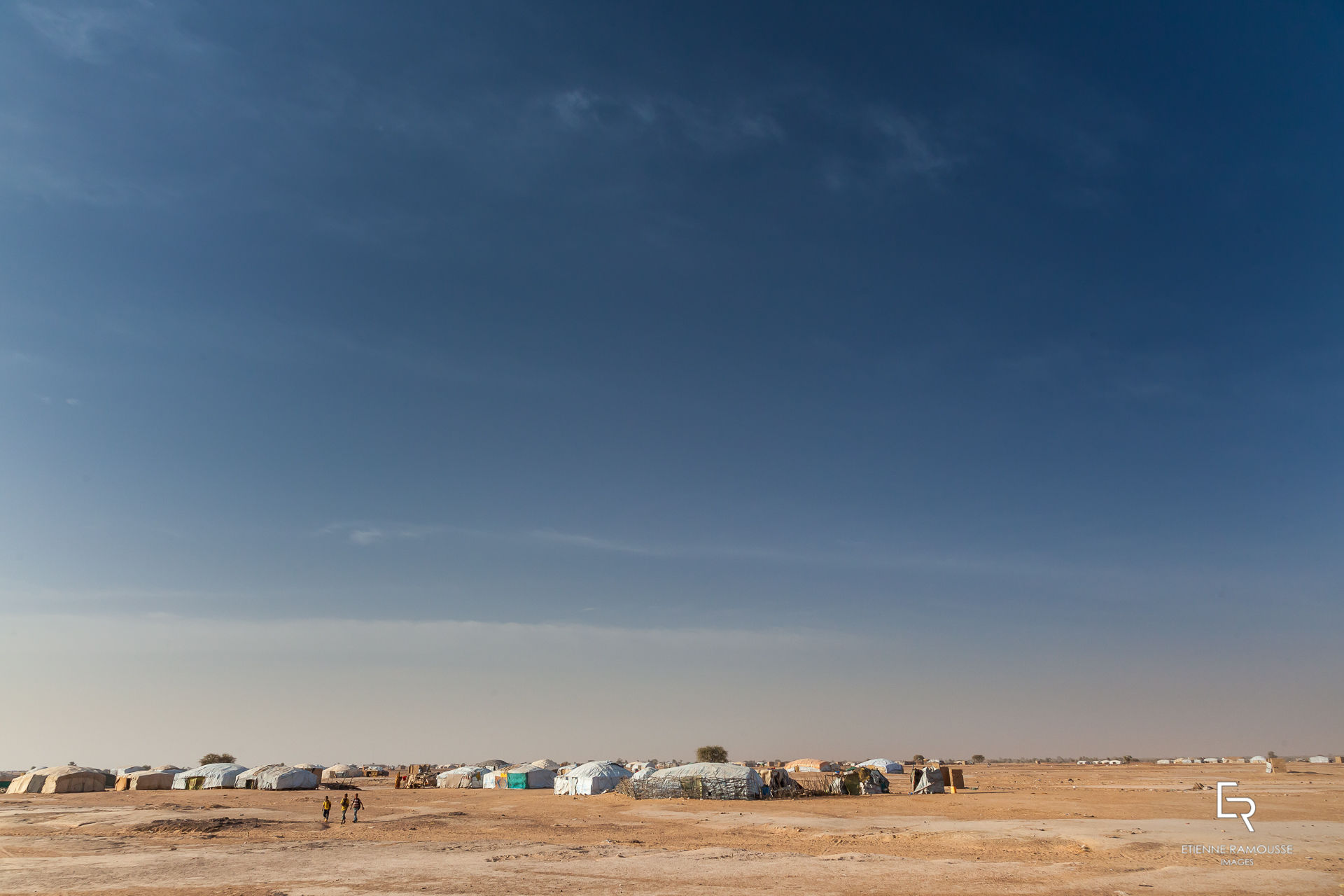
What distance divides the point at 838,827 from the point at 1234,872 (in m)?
22.5

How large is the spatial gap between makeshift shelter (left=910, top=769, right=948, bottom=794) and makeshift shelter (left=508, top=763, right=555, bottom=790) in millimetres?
45280

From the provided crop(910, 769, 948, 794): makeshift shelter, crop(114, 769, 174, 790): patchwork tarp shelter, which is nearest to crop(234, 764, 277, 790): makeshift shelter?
crop(114, 769, 174, 790): patchwork tarp shelter

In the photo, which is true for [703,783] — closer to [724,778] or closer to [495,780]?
[724,778]

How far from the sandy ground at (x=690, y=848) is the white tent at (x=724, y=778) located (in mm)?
2614

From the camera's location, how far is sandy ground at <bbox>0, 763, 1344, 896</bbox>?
25.6 m

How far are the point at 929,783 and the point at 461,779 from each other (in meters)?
60.3

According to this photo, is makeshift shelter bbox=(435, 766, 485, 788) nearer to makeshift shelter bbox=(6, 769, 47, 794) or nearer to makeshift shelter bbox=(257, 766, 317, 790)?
makeshift shelter bbox=(257, 766, 317, 790)

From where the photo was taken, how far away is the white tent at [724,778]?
66125mm

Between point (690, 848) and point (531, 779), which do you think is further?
point (531, 779)

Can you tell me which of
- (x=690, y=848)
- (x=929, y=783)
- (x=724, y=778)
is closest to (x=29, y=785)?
(x=724, y=778)

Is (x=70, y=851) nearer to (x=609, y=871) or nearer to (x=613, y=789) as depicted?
(x=609, y=871)

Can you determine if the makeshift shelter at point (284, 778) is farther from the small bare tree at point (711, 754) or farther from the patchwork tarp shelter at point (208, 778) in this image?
the small bare tree at point (711, 754)

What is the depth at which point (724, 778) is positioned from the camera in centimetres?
6700

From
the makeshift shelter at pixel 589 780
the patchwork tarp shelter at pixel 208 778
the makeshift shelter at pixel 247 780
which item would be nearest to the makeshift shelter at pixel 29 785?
the patchwork tarp shelter at pixel 208 778
